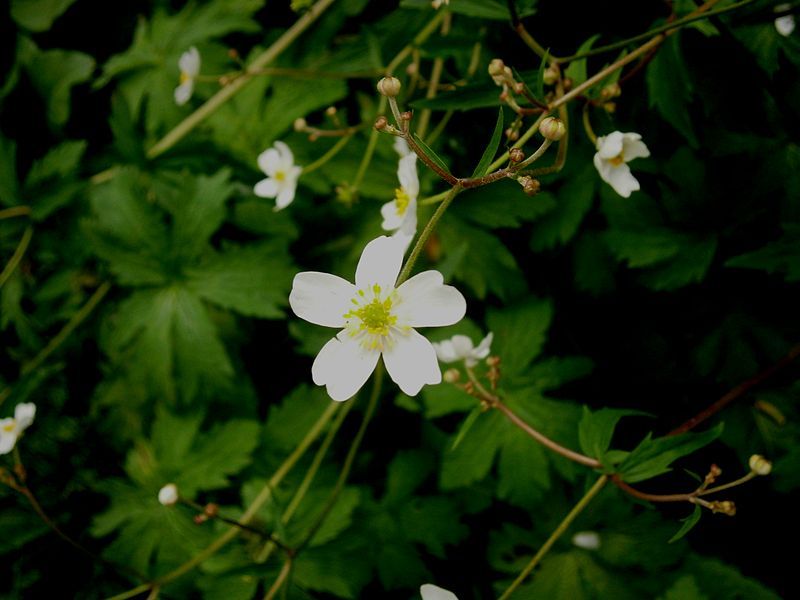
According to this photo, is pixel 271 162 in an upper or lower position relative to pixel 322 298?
lower

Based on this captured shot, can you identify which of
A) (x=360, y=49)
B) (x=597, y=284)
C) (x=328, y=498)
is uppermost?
(x=360, y=49)

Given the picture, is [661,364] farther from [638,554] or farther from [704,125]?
[704,125]

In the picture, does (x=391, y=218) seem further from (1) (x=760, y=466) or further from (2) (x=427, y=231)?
(1) (x=760, y=466)

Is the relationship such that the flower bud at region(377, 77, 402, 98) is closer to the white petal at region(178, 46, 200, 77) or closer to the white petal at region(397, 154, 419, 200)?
the white petal at region(397, 154, 419, 200)

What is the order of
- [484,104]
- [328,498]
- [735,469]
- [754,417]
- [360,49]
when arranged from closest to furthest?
[484,104], [754,417], [735,469], [328,498], [360,49]

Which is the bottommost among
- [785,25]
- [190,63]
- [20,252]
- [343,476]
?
[343,476]

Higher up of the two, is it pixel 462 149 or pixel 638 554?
pixel 462 149

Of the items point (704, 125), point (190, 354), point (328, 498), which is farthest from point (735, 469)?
point (190, 354)

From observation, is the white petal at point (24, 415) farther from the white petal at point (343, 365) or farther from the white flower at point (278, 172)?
the white petal at point (343, 365)

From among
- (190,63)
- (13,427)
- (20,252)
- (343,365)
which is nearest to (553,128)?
(343,365)
